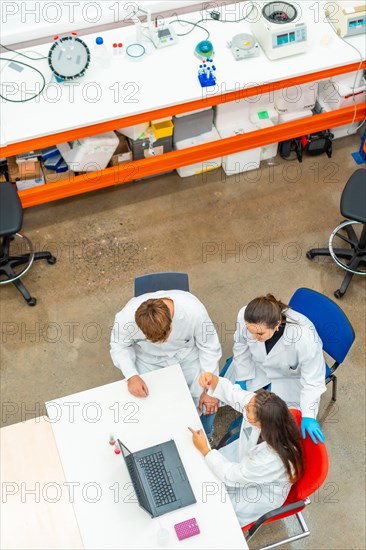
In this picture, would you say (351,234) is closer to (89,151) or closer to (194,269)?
(194,269)

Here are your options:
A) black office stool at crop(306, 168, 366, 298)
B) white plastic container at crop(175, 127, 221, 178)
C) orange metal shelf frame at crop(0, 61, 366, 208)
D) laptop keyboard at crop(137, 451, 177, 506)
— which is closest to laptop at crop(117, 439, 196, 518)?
laptop keyboard at crop(137, 451, 177, 506)

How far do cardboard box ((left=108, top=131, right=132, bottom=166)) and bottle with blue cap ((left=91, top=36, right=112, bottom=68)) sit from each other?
453 mm

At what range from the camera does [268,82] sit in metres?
4.02

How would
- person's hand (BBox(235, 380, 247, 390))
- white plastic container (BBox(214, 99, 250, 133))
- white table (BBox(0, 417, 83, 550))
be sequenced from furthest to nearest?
1. white plastic container (BBox(214, 99, 250, 133))
2. person's hand (BBox(235, 380, 247, 390))
3. white table (BBox(0, 417, 83, 550))

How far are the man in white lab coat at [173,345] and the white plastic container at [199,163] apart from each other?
1.50 metres

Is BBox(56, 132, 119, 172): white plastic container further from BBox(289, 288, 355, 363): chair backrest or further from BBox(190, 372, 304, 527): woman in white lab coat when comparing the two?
BBox(190, 372, 304, 527): woman in white lab coat

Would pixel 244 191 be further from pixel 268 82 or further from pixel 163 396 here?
pixel 163 396

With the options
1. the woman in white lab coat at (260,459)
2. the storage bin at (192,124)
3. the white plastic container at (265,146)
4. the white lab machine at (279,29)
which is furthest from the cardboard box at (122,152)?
the woman in white lab coat at (260,459)

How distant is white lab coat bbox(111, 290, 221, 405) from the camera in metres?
3.17

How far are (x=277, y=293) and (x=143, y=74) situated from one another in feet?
5.16

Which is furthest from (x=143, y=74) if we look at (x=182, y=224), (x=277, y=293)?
(x=277, y=293)

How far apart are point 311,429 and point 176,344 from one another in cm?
76

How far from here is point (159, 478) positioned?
109 inches

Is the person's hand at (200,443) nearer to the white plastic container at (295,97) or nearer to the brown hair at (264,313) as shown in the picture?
the brown hair at (264,313)
